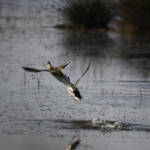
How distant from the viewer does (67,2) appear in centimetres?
2439

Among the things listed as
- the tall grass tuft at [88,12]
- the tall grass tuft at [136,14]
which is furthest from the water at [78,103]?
the tall grass tuft at [88,12]

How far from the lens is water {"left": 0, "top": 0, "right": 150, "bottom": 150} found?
661 centimetres

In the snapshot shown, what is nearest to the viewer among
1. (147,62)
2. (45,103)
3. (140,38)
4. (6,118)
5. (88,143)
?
(88,143)

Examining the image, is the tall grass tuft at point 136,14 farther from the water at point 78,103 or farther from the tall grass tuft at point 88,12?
the water at point 78,103

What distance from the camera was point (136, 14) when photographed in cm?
2273

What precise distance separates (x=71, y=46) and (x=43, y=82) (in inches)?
278

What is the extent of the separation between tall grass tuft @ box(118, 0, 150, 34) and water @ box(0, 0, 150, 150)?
463 cm

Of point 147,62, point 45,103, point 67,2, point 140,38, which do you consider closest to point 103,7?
point 67,2

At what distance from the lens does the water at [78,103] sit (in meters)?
6.61

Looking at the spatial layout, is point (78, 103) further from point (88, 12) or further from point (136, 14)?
point (88, 12)

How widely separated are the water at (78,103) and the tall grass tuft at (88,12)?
6583 mm

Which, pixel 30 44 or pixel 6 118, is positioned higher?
pixel 30 44

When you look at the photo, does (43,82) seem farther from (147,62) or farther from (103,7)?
(103,7)

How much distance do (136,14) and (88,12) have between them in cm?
293
